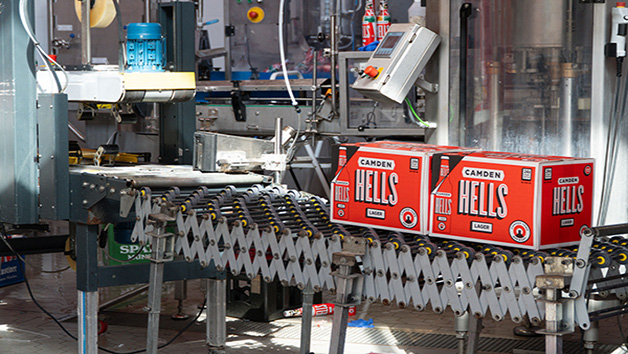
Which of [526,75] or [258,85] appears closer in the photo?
[526,75]

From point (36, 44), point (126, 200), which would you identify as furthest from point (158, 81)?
point (126, 200)

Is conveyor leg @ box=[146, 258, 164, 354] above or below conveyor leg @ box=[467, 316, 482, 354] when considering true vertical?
above

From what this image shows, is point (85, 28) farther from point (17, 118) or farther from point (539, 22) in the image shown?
point (539, 22)

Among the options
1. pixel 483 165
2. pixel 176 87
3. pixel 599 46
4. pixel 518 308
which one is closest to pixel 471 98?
pixel 599 46

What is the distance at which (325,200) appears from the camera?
3170mm

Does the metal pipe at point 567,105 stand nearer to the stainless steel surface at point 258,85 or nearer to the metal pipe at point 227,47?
the stainless steel surface at point 258,85

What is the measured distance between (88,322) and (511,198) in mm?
1914

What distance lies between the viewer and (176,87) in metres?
3.78

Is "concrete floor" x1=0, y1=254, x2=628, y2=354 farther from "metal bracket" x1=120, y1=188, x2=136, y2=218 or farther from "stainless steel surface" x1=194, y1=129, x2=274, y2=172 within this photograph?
"metal bracket" x1=120, y1=188, x2=136, y2=218

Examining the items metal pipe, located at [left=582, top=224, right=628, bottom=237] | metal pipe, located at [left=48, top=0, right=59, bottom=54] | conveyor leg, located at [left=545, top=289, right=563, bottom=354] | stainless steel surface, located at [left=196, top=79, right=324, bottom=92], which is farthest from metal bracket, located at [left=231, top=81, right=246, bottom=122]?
conveyor leg, located at [left=545, top=289, right=563, bottom=354]

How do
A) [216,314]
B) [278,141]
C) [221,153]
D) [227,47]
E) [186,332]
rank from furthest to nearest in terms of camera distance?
[227,47], [186,332], [216,314], [278,141], [221,153]

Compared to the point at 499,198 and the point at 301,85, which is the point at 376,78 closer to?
the point at 499,198

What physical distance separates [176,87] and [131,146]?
3.51 m

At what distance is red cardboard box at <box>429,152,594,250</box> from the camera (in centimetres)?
225
